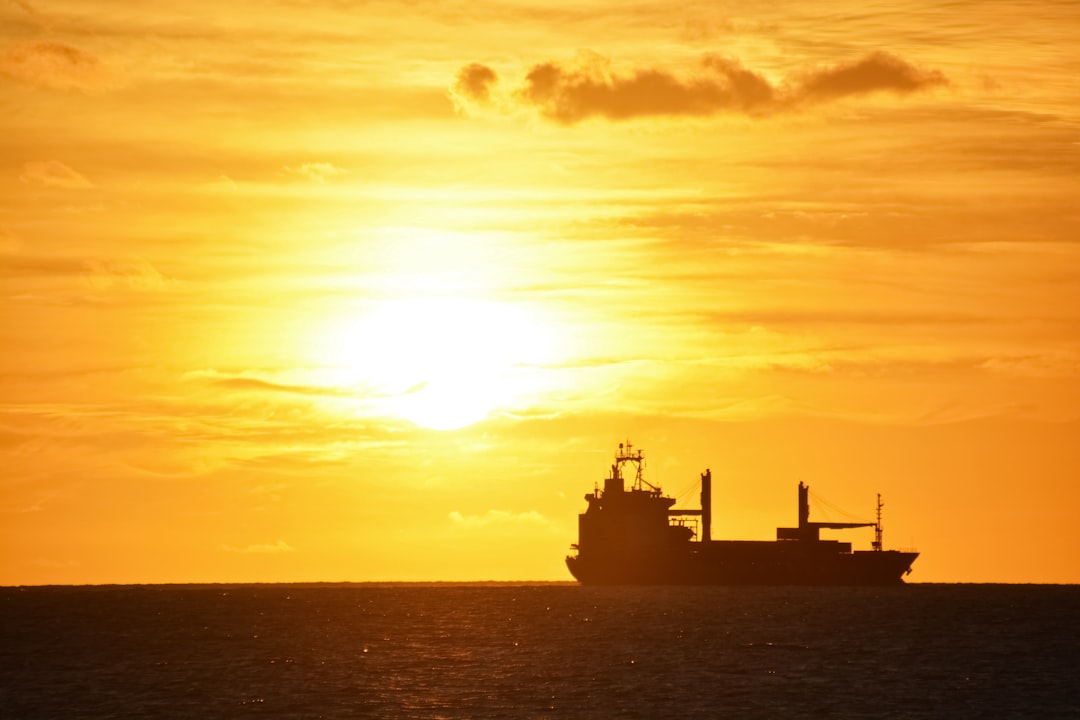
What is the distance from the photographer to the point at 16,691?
78000mm

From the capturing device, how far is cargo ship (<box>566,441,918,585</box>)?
183250 millimetres

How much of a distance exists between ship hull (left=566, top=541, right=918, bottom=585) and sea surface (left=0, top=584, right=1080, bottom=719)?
1103 inches

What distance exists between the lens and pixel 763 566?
638 feet

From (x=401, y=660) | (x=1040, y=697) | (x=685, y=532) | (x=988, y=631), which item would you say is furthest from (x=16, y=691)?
(x=685, y=532)

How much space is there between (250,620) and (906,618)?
62325 mm

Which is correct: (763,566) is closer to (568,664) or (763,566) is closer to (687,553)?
(687,553)

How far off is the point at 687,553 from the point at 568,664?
97.3 meters

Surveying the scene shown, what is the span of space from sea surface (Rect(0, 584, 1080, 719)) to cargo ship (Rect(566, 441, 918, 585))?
2418 centimetres

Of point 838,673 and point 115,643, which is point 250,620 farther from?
point 838,673

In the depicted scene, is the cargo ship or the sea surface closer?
the sea surface

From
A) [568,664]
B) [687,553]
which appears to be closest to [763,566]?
[687,553]

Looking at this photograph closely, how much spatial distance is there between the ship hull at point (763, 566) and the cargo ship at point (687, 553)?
10cm

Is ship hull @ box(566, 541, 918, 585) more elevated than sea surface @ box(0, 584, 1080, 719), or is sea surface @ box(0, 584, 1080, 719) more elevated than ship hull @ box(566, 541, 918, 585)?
ship hull @ box(566, 541, 918, 585)

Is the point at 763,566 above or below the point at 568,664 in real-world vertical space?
above
